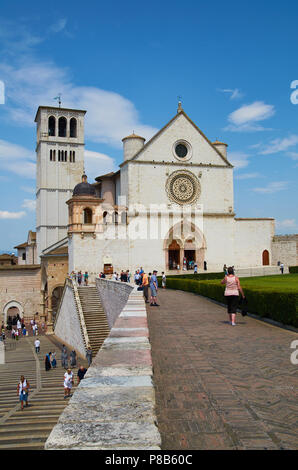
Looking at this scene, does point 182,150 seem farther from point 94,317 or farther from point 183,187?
point 94,317

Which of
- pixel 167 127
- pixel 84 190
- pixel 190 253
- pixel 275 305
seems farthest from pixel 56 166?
pixel 275 305

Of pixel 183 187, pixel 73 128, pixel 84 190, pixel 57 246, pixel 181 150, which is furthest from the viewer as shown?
pixel 73 128

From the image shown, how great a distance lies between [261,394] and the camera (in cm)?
506

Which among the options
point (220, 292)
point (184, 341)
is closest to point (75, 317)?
point (220, 292)

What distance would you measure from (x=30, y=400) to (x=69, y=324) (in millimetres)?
14823

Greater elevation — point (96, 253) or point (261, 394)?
point (96, 253)

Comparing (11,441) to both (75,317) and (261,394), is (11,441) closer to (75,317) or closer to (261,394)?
(261,394)

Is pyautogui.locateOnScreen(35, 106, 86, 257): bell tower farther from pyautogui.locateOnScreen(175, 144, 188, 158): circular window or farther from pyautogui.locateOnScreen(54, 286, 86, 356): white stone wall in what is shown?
pyautogui.locateOnScreen(175, 144, 188, 158): circular window

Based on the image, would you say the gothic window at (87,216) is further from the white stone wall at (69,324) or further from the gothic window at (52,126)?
the gothic window at (52,126)

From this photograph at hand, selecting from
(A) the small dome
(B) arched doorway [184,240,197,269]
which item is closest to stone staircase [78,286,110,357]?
(A) the small dome

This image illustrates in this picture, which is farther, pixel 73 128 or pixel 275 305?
pixel 73 128

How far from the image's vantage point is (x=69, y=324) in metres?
31.6

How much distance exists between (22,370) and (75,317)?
5.83 meters

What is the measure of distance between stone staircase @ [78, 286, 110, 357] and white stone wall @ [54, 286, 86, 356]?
71 centimetres
